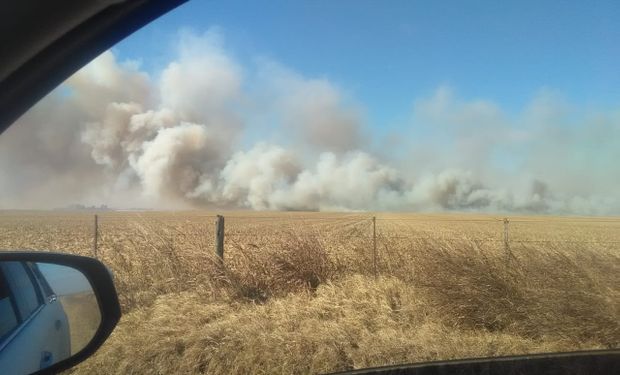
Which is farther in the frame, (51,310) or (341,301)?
(341,301)

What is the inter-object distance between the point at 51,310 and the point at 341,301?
4.74 m

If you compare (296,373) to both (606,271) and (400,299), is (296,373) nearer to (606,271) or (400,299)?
(400,299)

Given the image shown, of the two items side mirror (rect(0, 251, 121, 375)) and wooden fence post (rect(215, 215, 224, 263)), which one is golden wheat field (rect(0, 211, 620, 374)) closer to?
wooden fence post (rect(215, 215, 224, 263))

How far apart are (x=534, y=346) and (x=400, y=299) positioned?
6.17 ft

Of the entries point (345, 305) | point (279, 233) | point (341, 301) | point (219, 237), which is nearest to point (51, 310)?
point (345, 305)

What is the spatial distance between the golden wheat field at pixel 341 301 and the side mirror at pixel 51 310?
2.07 meters

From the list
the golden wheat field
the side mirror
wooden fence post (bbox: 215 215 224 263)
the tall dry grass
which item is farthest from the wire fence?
the side mirror

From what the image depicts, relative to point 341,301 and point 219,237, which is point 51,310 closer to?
point 341,301

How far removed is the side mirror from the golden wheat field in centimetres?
207

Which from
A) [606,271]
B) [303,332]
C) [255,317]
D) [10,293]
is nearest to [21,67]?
[10,293]

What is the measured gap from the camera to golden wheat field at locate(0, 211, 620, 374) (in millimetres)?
5012

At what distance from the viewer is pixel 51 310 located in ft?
8.89

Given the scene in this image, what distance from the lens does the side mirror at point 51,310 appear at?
2.12 m

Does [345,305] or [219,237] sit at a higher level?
[219,237]
